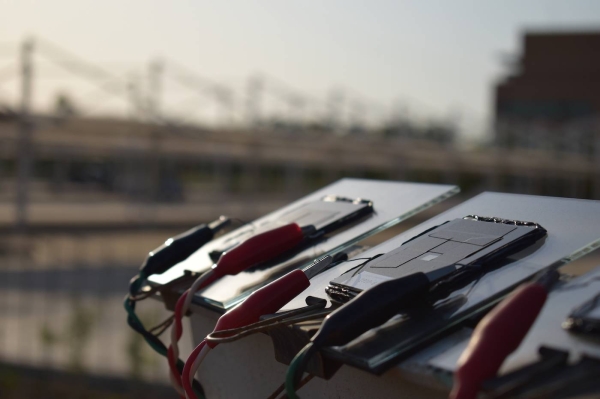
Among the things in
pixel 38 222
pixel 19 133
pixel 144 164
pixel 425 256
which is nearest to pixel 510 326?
pixel 425 256

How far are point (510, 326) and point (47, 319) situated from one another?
13.8ft

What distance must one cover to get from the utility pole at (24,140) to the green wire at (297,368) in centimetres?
855

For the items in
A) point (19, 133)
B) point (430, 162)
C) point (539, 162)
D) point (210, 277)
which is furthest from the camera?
point (539, 162)

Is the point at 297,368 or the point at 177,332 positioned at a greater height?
the point at 297,368

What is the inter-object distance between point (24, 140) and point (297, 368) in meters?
9.24

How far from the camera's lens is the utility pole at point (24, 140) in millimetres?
8562

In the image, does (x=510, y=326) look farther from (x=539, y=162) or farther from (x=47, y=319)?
(x=539, y=162)

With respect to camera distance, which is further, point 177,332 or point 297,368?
point 177,332

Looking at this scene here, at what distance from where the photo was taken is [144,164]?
12.7m

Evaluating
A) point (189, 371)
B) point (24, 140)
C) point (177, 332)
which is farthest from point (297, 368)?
point (24, 140)

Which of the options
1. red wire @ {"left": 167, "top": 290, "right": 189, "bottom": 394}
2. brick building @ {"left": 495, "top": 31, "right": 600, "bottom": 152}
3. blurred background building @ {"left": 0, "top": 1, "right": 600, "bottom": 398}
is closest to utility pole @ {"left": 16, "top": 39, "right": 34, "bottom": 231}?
blurred background building @ {"left": 0, "top": 1, "right": 600, "bottom": 398}

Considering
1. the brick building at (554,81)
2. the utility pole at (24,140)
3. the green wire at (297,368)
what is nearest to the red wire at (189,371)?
the green wire at (297,368)

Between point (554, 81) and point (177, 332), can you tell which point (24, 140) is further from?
point (554, 81)

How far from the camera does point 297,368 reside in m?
0.84
